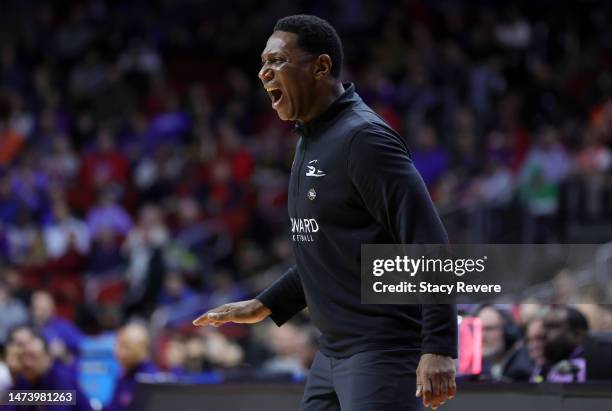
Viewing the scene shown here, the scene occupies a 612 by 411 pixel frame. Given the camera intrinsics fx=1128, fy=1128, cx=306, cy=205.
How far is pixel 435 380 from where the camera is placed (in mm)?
3314

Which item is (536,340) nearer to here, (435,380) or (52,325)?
(435,380)

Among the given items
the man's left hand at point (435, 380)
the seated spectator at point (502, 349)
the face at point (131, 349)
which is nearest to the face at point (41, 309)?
the face at point (131, 349)

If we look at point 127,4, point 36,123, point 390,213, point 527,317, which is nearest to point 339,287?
point 390,213

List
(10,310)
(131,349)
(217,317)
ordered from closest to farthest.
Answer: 1. (217,317)
2. (131,349)
3. (10,310)

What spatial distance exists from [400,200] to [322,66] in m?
0.63

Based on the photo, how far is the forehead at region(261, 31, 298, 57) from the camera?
3.81m

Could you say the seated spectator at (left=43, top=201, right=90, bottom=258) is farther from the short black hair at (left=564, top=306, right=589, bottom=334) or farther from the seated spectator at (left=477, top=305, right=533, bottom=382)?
the short black hair at (left=564, top=306, right=589, bottom=334)

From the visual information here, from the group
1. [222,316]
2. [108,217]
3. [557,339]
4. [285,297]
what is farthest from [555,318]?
[108,217]

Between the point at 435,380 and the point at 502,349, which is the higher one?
the point at 435,380

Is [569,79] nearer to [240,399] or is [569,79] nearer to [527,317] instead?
[527,317]

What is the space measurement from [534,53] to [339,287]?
1207 cm

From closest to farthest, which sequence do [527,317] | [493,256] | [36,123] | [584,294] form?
[493,256] → [584,294] → [527,317] → [36,123]

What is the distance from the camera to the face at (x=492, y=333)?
6125mm

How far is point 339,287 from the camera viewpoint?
371 centimetres
